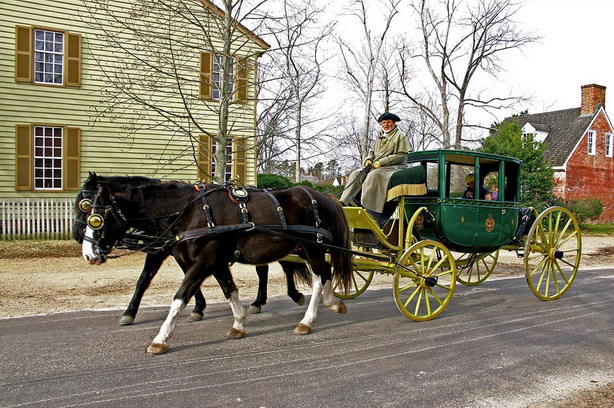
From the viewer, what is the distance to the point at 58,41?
16312 millimetres

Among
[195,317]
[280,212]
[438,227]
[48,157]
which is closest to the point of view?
[280,212]

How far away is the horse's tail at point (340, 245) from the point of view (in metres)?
6.54

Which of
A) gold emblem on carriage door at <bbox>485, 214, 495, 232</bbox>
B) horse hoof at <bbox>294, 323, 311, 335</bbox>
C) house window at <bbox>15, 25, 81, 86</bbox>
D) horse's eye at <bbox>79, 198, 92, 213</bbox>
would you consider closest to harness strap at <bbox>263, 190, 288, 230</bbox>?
horse hoof at <bbox>294, 323, 311, 335</bbox>

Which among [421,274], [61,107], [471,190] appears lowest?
[421,274]

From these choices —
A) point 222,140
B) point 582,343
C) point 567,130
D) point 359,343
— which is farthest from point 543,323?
point 567,130

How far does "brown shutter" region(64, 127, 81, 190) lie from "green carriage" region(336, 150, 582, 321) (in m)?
12.0

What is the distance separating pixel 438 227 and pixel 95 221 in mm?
4586

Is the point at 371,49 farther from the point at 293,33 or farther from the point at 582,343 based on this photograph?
the point at 582,343

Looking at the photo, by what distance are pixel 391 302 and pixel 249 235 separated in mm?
3124

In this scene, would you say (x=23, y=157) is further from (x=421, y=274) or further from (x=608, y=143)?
(x=608, y=143)

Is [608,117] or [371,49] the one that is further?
[608,117]

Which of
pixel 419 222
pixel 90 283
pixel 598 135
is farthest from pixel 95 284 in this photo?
pixel 598 135

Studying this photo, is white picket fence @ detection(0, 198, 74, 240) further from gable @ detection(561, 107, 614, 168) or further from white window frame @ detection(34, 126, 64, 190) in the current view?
gable @ detection(561, 107, 614, 168)

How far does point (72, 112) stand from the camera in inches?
650
